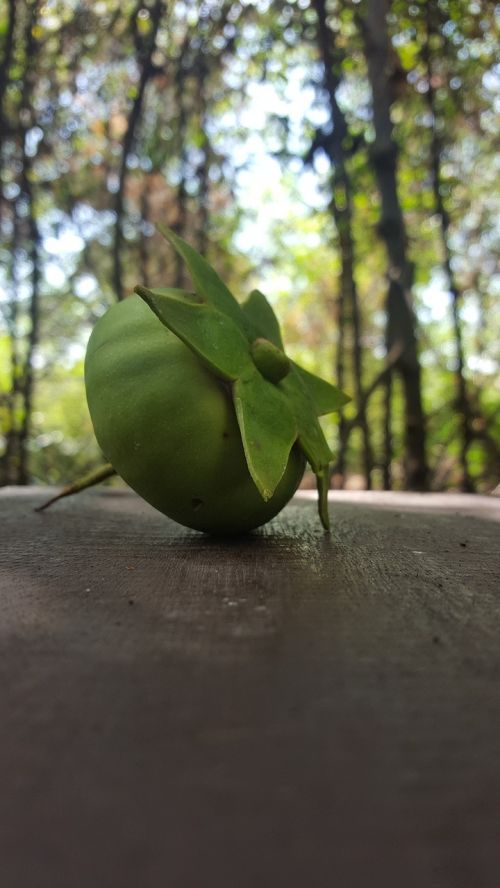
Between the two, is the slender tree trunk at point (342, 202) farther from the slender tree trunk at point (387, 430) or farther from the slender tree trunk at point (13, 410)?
the slender tree trunk at point (13, 410)

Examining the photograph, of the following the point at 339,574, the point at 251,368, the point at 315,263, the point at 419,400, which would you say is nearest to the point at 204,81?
the point at 419,400

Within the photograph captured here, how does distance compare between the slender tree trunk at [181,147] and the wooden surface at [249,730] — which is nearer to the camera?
the wooden surface at [249,730]

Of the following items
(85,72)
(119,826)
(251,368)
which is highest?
(85,72)

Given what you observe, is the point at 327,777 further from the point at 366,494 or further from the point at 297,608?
the point at 366,494

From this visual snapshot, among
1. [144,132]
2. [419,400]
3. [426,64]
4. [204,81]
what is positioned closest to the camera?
[419,400]

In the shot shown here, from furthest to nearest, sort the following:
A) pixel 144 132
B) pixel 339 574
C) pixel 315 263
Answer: pixel 315 263 → pixel 144 132 → pixel 339 574

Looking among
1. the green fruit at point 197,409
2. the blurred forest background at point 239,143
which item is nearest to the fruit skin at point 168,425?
the green fruit at point 197,409

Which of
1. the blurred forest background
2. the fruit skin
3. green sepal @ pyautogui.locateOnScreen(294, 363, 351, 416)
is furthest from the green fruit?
the blurred forest background
